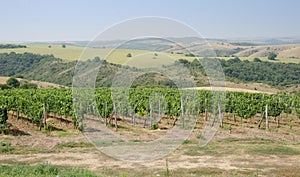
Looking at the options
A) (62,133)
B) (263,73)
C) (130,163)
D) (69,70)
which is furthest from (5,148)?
(263,73)

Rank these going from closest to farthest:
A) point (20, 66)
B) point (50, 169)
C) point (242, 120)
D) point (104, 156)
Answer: point (50, 169) → point (104, 156) → point (242, 120) → point (20, 66)

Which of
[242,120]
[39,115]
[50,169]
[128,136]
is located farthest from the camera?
[242,120]

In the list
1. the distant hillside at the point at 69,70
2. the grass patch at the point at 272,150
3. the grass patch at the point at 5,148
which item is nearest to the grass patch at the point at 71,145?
the grass patch at the point at 5,148

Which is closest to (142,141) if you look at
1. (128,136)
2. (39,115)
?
(128,136)

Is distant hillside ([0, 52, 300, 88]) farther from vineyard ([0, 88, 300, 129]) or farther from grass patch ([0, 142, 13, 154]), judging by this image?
grass patch ([0, 142, 13, 154])

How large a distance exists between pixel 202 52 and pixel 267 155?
17.3ft

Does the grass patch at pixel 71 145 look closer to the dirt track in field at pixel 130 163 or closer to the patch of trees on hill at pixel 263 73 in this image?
the dirt track in field at pixel 130 163

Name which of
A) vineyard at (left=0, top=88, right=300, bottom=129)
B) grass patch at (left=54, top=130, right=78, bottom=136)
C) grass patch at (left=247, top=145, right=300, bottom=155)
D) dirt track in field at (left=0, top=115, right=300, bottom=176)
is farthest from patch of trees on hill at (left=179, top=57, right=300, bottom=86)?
dirt track in field at (left=0, top=115, right=300, bottom=176)

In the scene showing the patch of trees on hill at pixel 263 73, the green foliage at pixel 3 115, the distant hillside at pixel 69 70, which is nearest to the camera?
the green foliage at pixel 3 115

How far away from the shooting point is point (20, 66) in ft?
282

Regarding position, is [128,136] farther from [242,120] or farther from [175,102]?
[242,120]

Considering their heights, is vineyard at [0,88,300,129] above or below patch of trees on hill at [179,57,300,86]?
above

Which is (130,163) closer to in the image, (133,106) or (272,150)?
(272,150)

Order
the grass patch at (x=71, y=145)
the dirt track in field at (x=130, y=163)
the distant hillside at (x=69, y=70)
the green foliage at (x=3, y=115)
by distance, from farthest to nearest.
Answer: the distant hillside at (x=69, y=70) < the green foliage at (x=3, y=115) < the grass patch at (x=71, y=145) < the dirt track in field at (x=130, y=163)
